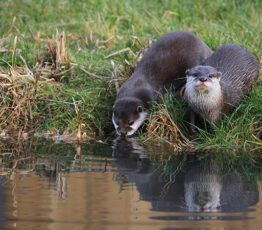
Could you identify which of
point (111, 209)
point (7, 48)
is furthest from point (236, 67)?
point (111, 209)

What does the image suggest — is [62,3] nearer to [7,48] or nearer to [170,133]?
[7,48]

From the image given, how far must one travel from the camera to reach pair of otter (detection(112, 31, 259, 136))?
15.1 feet

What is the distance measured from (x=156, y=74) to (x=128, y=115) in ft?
2.30

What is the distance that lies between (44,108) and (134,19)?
255 cm

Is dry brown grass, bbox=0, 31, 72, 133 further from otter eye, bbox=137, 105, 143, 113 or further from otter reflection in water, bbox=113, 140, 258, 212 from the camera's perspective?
otter reflection in water, bbox=113, 140, 258, 212

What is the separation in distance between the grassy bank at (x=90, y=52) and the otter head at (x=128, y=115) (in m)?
0.22

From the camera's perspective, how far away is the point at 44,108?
16.6 ft

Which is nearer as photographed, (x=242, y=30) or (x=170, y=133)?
(x=170, y=133)

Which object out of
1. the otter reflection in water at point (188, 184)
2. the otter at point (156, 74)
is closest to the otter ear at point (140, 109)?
the otter at point (156, 74)

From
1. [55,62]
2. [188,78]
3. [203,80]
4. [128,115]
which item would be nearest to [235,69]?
[188,78]

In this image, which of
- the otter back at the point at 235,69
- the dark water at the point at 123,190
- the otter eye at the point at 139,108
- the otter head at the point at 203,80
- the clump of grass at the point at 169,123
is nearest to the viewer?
the dark water at the point at 123,190

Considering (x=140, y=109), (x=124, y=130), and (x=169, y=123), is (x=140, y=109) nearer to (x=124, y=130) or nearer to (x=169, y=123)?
(x=124, y=130)

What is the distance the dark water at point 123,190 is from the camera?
2.43 m

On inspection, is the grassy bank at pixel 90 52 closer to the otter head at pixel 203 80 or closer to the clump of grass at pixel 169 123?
the clump of grass at pixel 169 123
